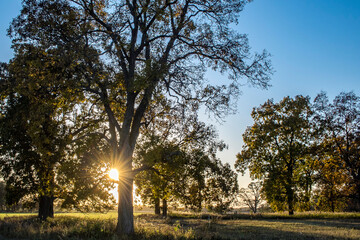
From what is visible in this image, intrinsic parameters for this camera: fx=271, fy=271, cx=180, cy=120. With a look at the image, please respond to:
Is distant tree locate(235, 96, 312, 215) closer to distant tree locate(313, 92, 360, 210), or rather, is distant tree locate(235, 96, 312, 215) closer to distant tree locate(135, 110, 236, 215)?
distant tree locate(313, 92, 360, 210)

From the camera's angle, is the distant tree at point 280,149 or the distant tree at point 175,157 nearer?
the distant tree at point 175,157

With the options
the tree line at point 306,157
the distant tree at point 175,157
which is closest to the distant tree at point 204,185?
the distant tree at point 175,157

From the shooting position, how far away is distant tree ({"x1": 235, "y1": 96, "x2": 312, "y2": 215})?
3061cm

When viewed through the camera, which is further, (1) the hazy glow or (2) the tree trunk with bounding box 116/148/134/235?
(1) the hazy glow

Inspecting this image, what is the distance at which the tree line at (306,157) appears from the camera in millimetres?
30266

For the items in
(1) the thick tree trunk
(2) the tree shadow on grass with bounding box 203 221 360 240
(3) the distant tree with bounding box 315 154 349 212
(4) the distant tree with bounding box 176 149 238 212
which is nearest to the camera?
(1) the thick tree trunk

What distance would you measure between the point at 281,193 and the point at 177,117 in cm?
1984

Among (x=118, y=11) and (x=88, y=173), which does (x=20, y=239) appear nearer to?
(x=88, y=173)

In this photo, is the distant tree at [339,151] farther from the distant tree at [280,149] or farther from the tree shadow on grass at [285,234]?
the tree shadow on grass at [285,234]

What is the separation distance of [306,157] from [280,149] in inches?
117

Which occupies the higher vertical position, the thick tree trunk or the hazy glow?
the hazy glow

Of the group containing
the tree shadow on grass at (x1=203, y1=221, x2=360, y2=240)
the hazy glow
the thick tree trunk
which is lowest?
the tree shadow on grass at (x1=203, y1=221, x2=360, y2=240)

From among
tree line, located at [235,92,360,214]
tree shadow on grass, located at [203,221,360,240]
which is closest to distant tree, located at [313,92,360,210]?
tree line, located at [235,92,360,214]

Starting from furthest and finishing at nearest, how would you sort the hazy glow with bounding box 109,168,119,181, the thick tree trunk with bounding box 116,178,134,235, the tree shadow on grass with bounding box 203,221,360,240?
1. the hazy glow with bounding box 109,168,119,181
2. the tree shadow on grass with bounding box 203,221,360,240
3. the thick tree trunk with bounding box 116,178,134,235
